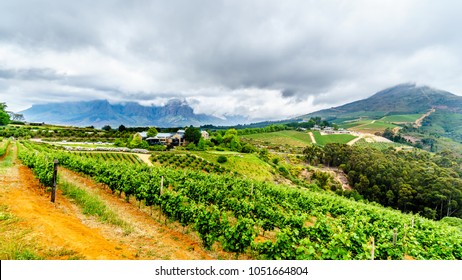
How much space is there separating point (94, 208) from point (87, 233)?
385cm

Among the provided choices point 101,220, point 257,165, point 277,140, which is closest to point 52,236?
point 101,220

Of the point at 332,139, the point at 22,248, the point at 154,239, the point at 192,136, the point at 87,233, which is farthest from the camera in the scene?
the point at 332,139

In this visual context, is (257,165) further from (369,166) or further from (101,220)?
(101,220)

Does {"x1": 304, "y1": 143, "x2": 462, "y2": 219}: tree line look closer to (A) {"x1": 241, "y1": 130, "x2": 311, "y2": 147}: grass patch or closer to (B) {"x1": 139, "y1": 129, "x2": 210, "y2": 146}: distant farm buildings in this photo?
(A) {"x1": 241, "y1": 130, "x2": 311, "y2": 147}: grass patch

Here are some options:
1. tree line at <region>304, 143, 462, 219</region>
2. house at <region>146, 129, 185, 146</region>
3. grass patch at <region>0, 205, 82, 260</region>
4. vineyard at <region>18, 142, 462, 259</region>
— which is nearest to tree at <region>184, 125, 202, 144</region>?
house at <region>146, 129, 185, 146</region>

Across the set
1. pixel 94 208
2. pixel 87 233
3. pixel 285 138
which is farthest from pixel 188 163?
pixel 285 138

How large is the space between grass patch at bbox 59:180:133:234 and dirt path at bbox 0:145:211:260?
1.12 feet

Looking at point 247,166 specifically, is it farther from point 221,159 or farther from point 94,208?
point 94,208

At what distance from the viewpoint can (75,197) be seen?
47.0 ft

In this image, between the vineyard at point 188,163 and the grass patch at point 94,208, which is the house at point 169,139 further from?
the grass patch at point 94,208

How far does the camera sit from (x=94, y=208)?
41.0ft

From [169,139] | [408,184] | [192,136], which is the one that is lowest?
[408,184]

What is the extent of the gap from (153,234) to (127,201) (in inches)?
261

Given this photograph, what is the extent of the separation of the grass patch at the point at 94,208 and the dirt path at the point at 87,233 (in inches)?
13.4
